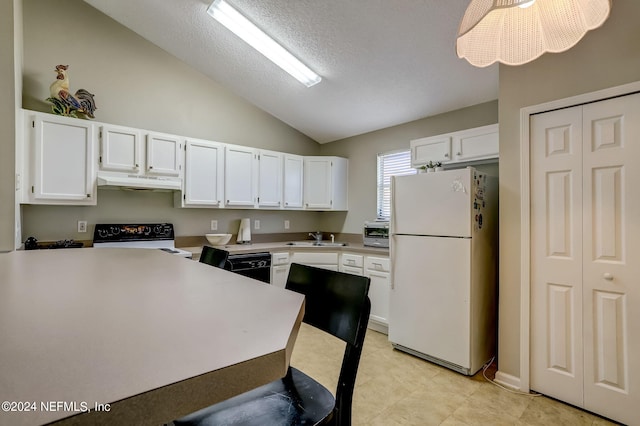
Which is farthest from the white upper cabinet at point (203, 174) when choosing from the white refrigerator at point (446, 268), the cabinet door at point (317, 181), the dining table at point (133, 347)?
the dining table at point (133, 347)

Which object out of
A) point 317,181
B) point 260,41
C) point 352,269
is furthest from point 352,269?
point 260,41

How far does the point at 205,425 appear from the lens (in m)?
0.85

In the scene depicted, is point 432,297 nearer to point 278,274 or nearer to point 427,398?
point 427,398

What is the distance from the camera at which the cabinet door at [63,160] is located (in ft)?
8.64

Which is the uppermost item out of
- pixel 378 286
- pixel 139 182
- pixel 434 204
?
pixel 139 182

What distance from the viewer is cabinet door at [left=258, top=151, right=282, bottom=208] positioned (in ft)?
13.0

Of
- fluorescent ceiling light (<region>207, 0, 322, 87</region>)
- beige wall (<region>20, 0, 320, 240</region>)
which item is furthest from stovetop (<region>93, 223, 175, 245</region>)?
fluorescent ceiling light (<region>207, 0, 322, 87</region>)

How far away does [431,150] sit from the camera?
3.23m

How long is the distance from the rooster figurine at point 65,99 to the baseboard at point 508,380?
13.6 feet

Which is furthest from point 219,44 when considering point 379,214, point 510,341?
point 510,341

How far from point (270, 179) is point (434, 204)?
2144 millimetres

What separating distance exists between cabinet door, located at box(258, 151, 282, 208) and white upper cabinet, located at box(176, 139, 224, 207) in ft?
1.65

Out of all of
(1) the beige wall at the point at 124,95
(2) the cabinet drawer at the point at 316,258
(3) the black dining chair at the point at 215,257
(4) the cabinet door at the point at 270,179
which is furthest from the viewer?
(4) the cabinet door at the point at 270,179

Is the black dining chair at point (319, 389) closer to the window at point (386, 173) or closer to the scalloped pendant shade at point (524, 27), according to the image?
the scalloped pendant shade at point (524, 27)
